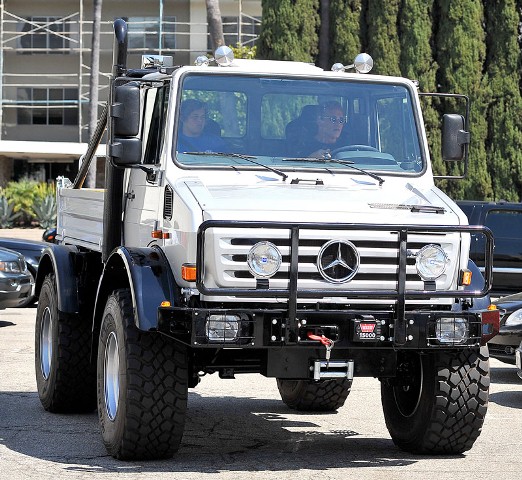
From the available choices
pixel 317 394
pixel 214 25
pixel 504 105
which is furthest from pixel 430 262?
pixel 504 105

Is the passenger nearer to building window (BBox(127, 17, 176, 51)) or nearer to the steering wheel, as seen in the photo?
the steering wheel

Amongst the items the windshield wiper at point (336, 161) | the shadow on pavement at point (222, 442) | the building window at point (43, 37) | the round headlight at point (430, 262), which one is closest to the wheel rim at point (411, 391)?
the shadow on pavement at point (222, 442)

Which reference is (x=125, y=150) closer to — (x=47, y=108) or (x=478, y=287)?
(x=478, y=287)

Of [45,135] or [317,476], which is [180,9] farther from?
[317,476]

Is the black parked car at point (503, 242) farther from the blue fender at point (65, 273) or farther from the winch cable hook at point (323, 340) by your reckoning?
the winch cable hook at point (323, 340)

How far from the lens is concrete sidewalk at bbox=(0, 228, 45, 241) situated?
36.6m

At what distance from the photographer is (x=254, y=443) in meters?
8.73

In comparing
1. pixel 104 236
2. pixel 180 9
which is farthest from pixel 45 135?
pixel 104 236

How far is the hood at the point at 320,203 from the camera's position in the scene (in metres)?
7.48

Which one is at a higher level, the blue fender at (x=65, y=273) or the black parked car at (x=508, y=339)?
the blue fender at (x=65, y=273)

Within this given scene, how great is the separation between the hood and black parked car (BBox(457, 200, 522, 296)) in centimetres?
976

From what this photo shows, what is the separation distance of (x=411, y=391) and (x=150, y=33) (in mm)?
46257

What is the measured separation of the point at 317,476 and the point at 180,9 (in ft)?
156

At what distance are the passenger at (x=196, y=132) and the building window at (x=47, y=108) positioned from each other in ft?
153
